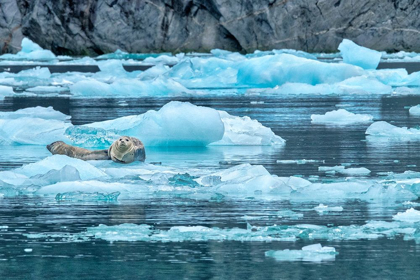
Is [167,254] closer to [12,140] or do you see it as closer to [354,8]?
[12,140]

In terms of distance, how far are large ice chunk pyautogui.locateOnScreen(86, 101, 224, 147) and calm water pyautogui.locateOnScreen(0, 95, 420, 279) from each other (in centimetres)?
19

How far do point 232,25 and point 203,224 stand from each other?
32.9 m

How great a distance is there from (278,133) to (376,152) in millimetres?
1735

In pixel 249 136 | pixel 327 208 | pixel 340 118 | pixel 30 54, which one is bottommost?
pixel 327 208

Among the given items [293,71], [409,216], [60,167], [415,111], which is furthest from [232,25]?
[409,216]

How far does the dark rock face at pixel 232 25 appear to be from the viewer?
3659cm

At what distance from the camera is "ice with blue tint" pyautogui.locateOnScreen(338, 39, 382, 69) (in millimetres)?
19562

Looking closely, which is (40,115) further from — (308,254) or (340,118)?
(308,254)

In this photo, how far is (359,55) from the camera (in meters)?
20.0

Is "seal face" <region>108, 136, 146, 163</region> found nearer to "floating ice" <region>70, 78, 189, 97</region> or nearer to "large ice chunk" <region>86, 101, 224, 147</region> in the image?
"large ice chunk" <region>86, 101, 224, 147</region>

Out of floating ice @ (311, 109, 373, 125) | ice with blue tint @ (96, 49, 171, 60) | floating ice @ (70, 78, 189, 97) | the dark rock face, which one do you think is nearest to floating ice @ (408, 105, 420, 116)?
floating ice @ (311, 109, 373, 125)

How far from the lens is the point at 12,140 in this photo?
26.6 ft

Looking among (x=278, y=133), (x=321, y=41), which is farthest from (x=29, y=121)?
(x=321, y=41)

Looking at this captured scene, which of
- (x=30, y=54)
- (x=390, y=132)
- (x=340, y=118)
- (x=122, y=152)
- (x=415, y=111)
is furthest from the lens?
(x=30, y=54)
